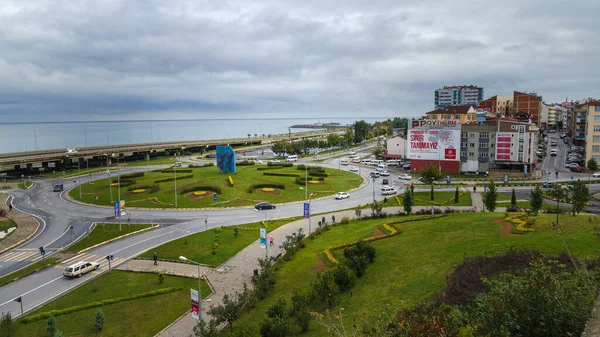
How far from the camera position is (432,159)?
85375mm

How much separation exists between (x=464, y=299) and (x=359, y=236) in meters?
19.6

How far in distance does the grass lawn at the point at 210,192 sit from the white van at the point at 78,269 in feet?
78.8

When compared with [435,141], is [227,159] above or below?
below

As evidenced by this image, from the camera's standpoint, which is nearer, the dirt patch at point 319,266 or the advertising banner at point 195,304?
the advertising banner at point 195,304

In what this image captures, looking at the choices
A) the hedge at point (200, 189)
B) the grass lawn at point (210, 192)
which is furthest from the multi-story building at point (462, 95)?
the hedge at point (200, 189)

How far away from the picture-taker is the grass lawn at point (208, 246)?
3759 cm

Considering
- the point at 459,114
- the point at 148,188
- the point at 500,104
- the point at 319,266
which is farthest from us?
the point at 500,104

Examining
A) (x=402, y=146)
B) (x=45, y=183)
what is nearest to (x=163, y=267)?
(x=45, y=183)

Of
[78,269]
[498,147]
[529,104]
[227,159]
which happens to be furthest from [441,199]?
[529,104]

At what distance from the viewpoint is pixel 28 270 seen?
115 ft

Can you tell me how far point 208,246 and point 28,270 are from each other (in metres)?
15.2

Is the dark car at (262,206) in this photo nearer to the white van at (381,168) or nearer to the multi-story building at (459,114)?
the white van at (381,168)

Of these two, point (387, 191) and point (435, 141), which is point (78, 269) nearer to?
point (387, 191)

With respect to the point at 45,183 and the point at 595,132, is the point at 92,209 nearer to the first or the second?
the point at 45,183
